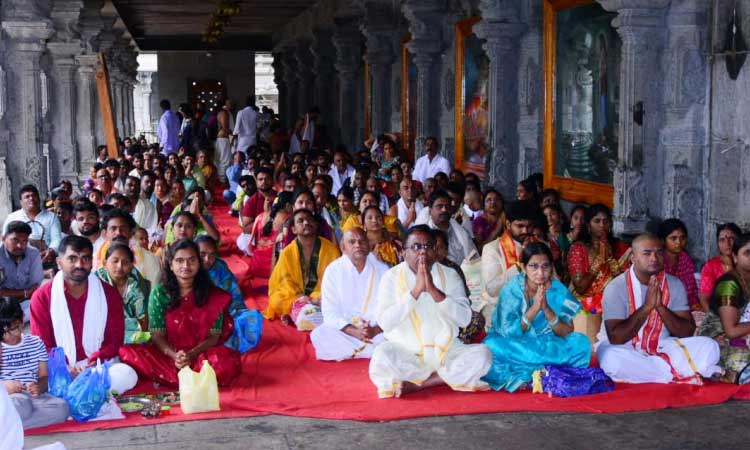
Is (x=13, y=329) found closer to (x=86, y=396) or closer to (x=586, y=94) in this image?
(x=86, y=396)

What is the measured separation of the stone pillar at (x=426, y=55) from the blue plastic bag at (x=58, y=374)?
31.2ft

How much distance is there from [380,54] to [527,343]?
1228 centimetres

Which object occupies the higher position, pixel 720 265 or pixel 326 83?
pixel 326 83

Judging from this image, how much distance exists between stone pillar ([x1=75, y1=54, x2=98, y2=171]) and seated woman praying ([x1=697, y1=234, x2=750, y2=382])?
1395cm

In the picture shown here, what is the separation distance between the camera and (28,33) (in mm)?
11188

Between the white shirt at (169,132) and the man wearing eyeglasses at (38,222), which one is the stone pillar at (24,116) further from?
the white shirt at (169,132)

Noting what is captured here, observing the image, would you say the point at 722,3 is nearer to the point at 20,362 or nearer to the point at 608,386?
the point at 608,386

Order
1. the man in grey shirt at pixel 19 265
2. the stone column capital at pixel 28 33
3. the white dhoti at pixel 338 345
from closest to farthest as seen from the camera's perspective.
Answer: the white dhoti at pixel 338 345
the man in grey shirt at pixel 19 265
the stone column capital at pixel 28 33

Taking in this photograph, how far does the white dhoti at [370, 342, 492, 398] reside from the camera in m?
5.69

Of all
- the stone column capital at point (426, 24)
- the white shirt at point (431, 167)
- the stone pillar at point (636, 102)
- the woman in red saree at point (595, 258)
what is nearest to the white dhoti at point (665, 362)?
the woman in red saree at point (595, 258)

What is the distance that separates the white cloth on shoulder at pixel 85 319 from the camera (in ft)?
18.7

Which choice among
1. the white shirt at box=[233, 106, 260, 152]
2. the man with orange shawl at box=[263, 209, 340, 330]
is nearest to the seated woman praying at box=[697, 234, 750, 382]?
the man with orange shawl at box=[263, 209, 340, 330]

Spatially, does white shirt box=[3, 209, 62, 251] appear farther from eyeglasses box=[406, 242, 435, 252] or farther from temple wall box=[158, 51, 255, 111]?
temple wall box=[158, 51, 255, 111]

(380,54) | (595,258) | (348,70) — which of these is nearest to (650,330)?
(595,258)
